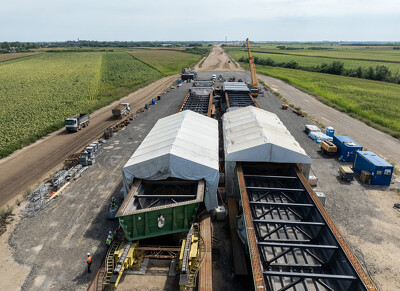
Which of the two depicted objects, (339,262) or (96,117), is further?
(96,117)

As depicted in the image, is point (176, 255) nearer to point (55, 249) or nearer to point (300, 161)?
point (55, 249)

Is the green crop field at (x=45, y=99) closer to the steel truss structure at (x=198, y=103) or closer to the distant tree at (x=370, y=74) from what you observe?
the steel truss structure at (x=198, y=103)

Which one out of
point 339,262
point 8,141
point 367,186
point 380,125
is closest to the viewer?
point 339,262

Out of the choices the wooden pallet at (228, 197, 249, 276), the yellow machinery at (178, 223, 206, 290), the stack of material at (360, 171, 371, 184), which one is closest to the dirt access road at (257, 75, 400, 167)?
the stack of material at (360, 171, 371, 184)

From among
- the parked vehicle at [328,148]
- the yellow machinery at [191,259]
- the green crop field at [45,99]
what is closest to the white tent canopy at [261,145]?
the yellow machinery at [191,259]

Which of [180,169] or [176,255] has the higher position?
[180,169]

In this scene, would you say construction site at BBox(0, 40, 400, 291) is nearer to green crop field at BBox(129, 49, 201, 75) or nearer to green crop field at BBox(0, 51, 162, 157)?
green crop field at BBox(0, 51, 162, 157)

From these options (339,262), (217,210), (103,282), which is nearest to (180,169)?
(217,210)
